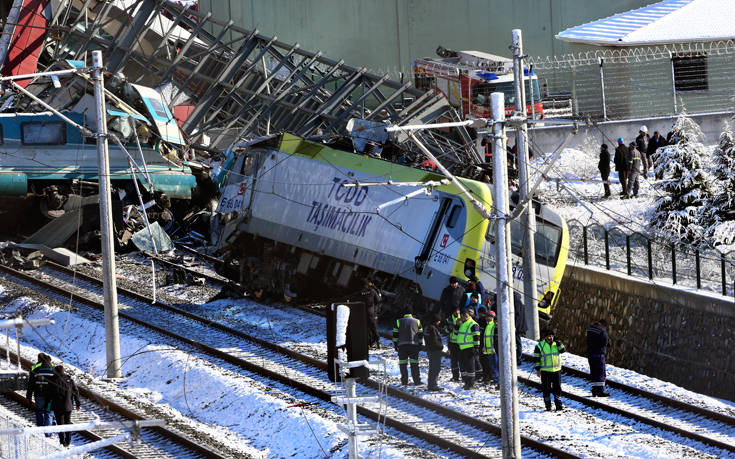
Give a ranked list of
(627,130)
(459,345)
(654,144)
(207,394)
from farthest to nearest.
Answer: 1. (627,130)
2. (654,144)
3. (207,394)
4. (459,345)

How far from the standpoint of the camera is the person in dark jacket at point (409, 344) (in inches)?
761

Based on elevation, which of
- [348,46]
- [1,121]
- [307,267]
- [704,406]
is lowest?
[704,406]

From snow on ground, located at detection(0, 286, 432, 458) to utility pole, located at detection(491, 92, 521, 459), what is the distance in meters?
1.64

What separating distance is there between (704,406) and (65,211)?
1807cm

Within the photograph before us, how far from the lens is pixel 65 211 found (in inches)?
1192

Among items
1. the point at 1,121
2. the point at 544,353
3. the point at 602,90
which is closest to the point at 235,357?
the point at 544,353

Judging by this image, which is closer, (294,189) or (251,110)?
(294,189)

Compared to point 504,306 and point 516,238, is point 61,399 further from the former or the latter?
point 516,238

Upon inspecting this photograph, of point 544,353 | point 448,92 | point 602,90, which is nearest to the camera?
point 544,353

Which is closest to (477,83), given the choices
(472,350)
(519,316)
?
(519,316)

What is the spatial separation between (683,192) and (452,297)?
8223 mm

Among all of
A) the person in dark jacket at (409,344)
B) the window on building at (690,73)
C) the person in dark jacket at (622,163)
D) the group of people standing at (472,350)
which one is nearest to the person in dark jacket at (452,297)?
the group of people standing at (472,350)

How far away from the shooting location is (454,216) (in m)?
21.7

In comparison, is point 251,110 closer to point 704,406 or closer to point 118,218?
point 118,218
